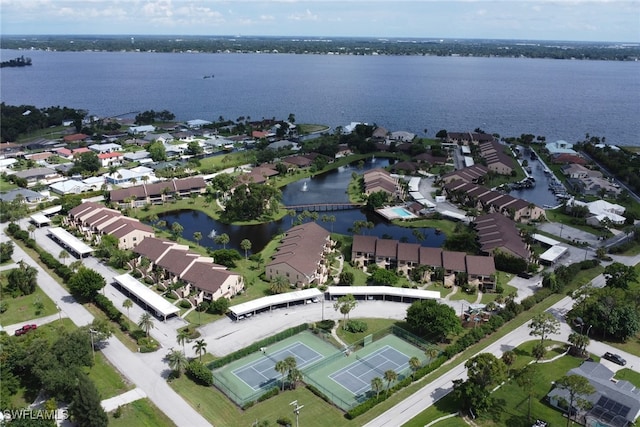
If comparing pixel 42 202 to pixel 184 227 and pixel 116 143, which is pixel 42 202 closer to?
pixel 184 227

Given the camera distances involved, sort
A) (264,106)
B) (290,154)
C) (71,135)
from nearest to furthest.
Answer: (290,154)
(71,135)
(264,106)

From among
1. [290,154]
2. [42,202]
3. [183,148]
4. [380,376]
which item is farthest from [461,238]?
[183,148]

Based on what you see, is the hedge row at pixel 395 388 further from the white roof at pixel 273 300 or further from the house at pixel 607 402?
the white roof at pixel 273 300

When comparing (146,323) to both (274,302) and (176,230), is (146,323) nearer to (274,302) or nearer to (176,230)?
(274,302)

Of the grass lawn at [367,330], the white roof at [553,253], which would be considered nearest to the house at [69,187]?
the grass lawn at [367,330]

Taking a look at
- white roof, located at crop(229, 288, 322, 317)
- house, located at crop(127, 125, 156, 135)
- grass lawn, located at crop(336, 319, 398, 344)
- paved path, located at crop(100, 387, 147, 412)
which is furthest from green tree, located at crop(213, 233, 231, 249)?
house, located at crop(127, 125, 156, 135)

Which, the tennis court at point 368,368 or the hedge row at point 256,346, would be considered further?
the hedge row at point 256,346

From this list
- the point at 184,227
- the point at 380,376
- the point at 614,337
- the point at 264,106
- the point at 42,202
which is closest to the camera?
the point at 380,376
